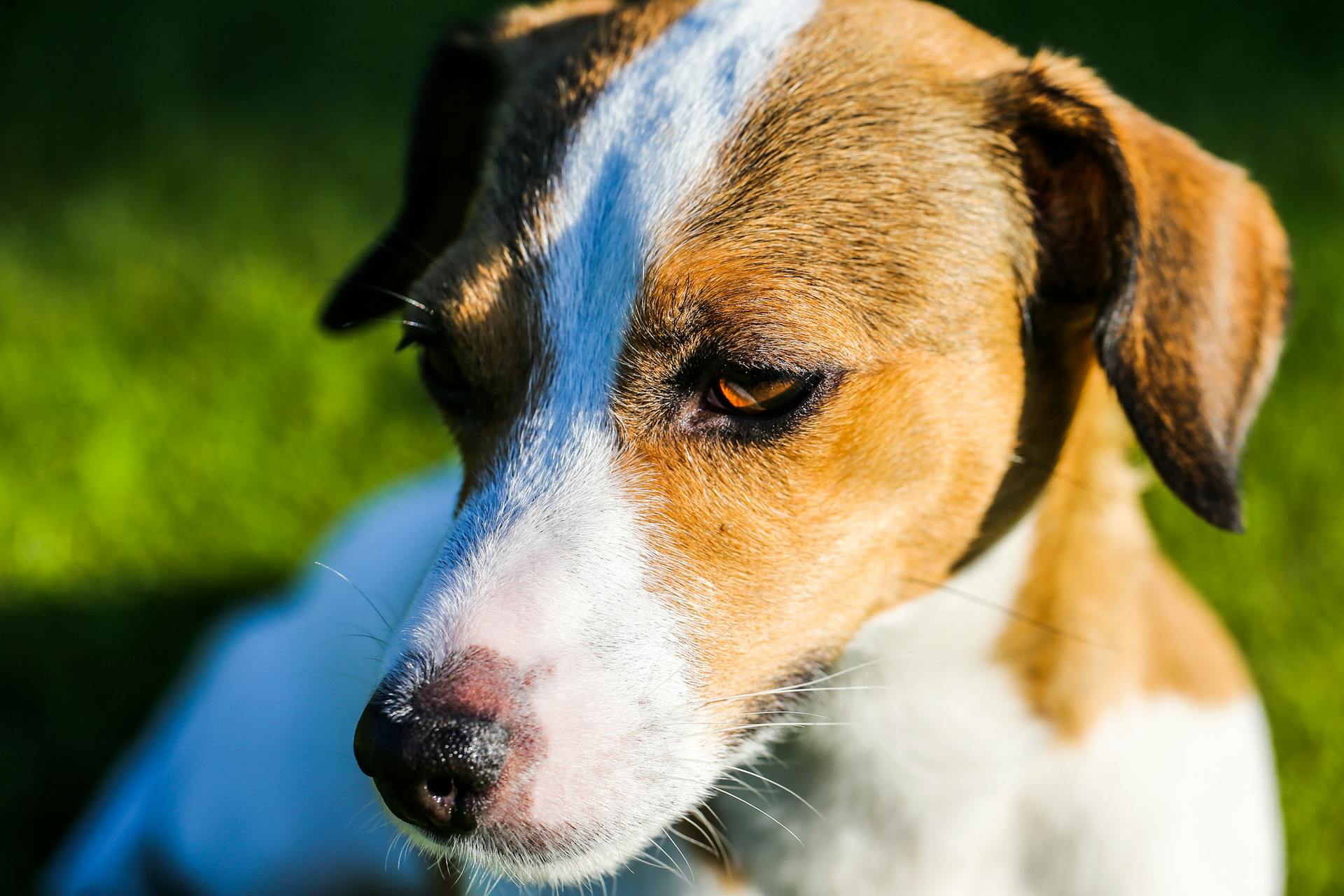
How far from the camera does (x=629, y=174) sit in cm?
224

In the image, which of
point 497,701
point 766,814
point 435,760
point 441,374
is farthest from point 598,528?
point 766,814

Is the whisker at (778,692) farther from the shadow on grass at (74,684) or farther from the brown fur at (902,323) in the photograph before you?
→ the shadow on grass at (74,684)

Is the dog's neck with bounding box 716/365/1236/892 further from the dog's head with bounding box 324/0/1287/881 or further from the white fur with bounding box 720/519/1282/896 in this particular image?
the dog's head with bounding box 324/0/1287/881

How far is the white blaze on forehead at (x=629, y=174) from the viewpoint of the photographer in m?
2.21

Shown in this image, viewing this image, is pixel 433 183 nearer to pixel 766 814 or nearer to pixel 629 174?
pixel 629 174

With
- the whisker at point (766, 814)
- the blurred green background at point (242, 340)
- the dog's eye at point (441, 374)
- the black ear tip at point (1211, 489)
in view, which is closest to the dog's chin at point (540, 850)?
the whisker at point (766, 814)

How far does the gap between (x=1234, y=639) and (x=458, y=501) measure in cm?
276

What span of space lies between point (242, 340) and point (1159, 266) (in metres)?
4.12

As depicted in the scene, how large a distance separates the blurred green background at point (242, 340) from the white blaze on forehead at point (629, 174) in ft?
8.38

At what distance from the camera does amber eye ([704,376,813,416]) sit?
2195 mm

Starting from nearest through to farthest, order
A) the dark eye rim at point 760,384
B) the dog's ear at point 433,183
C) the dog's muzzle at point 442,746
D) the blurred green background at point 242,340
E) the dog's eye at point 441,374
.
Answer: the dog's muzzle at point 442,746 < the dark eye rim at point 760,384 < the dog's eye at point 441,374 < the dog's ear at point 433,183 < the blurred green background at point 242,340

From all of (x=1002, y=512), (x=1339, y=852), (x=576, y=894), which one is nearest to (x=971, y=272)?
(x=1002, y=512)

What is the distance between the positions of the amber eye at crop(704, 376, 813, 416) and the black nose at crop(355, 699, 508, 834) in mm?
637

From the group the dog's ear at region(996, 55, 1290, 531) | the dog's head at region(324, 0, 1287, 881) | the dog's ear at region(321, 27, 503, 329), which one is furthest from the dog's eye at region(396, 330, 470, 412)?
the dog's ear at region(996, 55, 1290, 531)
